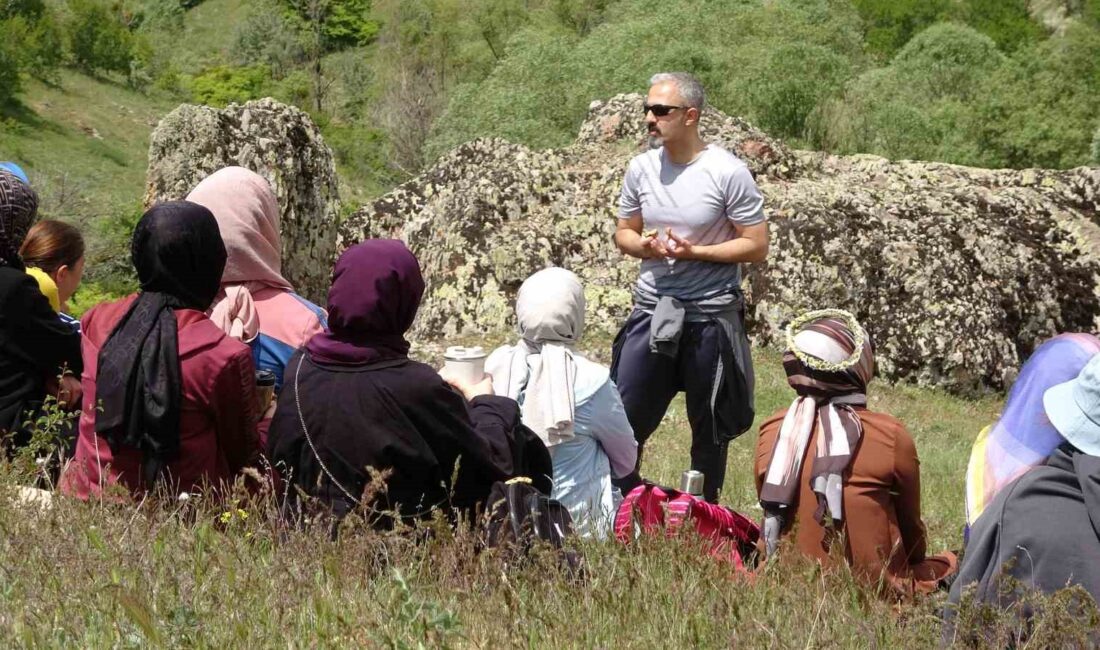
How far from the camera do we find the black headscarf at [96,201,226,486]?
396 centimetres

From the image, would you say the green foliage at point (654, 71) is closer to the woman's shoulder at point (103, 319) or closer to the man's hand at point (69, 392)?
the man's hand at point (69, 392)

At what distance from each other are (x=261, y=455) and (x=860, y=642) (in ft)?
6.94

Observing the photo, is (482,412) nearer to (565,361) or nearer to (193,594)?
(565,361)

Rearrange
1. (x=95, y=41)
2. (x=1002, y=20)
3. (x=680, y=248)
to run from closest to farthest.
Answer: (x=680, y=248), (x=95, y=41), (x=1002, y=20)

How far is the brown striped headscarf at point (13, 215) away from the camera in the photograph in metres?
4.77

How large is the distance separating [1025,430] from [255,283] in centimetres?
311

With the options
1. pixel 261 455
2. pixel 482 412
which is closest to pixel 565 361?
pixel 482 412

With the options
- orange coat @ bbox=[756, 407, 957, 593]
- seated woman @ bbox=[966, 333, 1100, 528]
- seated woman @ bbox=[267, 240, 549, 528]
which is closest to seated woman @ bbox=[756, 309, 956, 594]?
orange coat @ bbox=[756, 407, 957, 593]

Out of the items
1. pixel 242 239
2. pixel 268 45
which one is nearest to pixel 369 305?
pixel 242 239

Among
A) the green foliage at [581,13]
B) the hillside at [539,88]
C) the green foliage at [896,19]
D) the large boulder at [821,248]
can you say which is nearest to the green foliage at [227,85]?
the hillside at [539,88]

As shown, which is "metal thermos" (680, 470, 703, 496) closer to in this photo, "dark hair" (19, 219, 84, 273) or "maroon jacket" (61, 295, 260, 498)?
"maroon jacket" (61, 295, 260, 498)

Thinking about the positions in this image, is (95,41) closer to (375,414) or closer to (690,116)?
(690,116)

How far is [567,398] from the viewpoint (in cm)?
444

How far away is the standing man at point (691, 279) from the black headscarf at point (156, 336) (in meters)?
2.06
